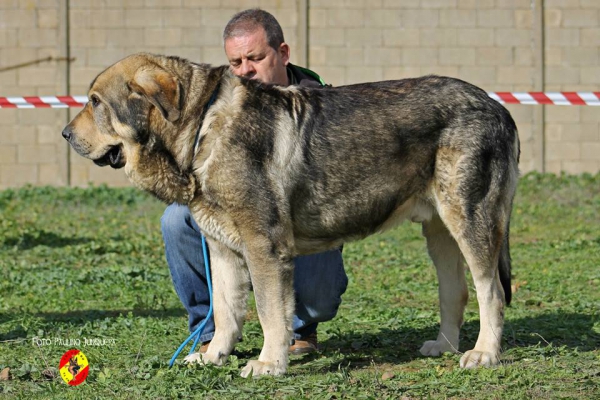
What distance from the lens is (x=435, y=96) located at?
5504 mm

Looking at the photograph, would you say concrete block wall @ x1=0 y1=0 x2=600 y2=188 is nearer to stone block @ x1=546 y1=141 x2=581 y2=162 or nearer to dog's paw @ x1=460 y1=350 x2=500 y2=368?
stone block @ x1=546 y1=141 x2=581 y2=162

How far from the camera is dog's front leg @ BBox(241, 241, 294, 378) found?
5090mm

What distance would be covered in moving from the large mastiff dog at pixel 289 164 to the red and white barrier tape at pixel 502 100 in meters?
6.79

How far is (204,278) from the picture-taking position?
6047mm

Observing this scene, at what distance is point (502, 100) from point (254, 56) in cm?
700

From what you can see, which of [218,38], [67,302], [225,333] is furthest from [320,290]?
[218,38]

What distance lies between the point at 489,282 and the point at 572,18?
10329 mm

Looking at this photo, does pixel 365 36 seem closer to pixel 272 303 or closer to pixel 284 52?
pixel 284 52

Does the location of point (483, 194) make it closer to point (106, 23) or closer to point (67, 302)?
point (67, 302)

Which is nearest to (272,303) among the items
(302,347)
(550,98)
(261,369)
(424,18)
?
(261,369)

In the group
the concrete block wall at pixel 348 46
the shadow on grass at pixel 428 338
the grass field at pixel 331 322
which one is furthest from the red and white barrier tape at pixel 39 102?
the shadow on grass at pixel 428 338

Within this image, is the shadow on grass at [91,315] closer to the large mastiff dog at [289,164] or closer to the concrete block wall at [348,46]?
the large mastiff dog at [289,164]

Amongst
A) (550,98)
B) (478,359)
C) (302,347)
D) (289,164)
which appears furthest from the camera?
(550,98)

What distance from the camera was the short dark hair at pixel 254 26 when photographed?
629 centimetres
